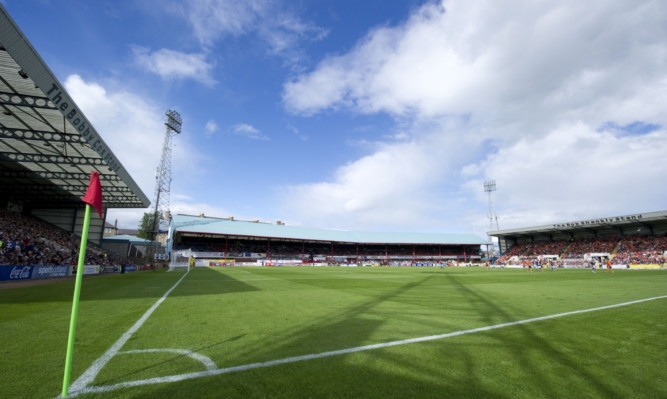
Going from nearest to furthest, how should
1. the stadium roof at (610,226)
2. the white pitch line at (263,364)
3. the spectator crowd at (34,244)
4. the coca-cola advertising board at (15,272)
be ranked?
the white pitch line at (263,364)
the coca-cola advertising board at (15,272)
the spectator crowd at (34,244)
the stadium roof at (610,226)

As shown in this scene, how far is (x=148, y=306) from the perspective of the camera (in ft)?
29.0

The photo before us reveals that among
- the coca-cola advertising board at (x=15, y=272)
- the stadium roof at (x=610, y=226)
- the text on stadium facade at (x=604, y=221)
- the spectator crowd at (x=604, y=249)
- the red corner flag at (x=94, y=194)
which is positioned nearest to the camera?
the red corner flag at (x=94, y=194)

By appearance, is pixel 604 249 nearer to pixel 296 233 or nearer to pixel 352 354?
pixel 296 233

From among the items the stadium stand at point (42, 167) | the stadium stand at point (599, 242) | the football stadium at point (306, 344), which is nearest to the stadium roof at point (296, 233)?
the stadium stand at point (599, 242)

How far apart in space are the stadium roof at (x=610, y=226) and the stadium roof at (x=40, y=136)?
2737 inches

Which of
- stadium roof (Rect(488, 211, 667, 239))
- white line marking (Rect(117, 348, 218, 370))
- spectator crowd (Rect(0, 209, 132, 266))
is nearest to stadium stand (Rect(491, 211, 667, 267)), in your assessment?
stadium roof (Rect(488, 211, 667, 239))

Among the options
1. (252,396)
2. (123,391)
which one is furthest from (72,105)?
(252,396)

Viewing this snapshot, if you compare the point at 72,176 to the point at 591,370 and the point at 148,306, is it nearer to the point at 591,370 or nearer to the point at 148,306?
the point at 148,306

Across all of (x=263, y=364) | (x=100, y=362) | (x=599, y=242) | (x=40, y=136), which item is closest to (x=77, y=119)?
(x=40, y=136)

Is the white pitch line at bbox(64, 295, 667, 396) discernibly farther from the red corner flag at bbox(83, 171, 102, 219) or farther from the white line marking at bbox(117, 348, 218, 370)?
the red corner flag at bbox(83, 171, 102, 219)

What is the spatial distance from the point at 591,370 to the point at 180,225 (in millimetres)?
58947

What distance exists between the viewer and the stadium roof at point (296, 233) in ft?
185

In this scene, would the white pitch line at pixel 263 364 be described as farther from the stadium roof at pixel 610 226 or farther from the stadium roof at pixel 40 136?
the stadium roof at pixel 610 226

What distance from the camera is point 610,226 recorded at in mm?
54750
